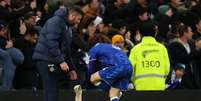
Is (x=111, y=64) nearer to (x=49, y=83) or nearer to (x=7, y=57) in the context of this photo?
(x=49, y=83)

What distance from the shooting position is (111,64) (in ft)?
34.4

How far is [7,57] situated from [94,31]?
7.60 feet

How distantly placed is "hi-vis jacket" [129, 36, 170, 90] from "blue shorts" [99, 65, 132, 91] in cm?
127

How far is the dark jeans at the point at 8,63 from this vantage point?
41.2ft

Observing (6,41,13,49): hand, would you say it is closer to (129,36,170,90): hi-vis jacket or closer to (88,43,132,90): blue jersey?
(129,36,170,90): hi-vis jacket

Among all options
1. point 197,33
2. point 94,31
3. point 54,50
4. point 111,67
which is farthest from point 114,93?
point 197,33

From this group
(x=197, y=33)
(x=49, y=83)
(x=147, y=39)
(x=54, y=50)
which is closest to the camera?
(x=54, y=50)

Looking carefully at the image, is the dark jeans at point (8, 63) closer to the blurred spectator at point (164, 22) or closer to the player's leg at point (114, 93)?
the player's leg at point (114, 93)

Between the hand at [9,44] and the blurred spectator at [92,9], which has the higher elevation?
the blurred spectator at [92,9]

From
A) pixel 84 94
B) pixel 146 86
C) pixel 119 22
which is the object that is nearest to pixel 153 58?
pixel 146 86

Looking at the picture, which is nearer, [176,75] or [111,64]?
[111,64]

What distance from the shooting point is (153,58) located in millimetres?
11797

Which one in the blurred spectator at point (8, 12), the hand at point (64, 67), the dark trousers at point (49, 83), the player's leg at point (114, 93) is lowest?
the player's leg at point (114, 93)

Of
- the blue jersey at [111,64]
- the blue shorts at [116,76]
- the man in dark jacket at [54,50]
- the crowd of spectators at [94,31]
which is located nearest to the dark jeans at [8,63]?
the crowd of spectators at [94,31]
